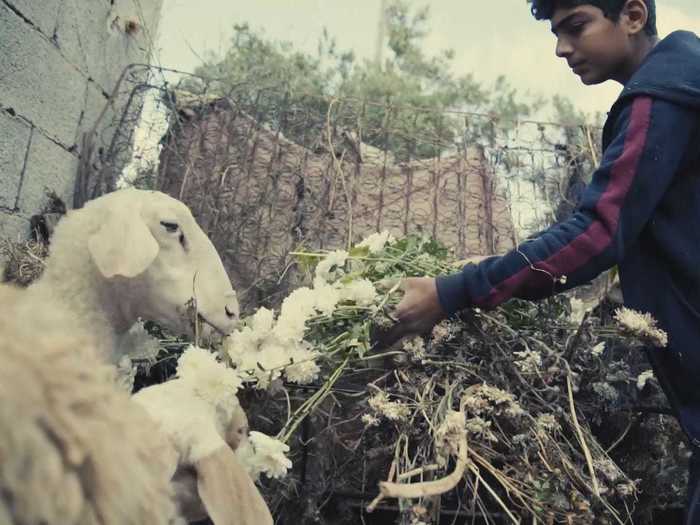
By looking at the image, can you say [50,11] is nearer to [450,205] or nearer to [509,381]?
[450,205]

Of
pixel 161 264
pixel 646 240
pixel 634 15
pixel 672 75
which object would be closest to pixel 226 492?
pixel 161 264

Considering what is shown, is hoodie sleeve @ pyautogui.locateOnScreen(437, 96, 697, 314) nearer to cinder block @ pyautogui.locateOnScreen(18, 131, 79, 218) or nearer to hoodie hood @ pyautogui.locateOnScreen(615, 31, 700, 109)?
hoodie hood @ pyautogui.locateOnScreen(615, 31, 700, 109)

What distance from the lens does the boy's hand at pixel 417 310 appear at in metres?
1.75

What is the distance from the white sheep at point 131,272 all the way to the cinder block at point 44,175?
121cm

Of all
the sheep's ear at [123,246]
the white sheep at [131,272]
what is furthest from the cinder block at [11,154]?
the sheep's ear at [123,246]

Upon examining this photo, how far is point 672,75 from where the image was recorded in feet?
5.27

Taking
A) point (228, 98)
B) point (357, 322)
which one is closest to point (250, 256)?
point (228, 98)

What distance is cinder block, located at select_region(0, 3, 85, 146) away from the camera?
2654 millimetres

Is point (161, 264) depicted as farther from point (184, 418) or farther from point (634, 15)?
point (634, 15)

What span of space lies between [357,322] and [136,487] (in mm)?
1369

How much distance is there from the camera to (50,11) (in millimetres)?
2957

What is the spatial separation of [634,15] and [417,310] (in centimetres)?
100

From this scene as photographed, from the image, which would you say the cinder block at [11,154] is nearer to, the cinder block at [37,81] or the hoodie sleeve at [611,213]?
the cinder block at [37,81]

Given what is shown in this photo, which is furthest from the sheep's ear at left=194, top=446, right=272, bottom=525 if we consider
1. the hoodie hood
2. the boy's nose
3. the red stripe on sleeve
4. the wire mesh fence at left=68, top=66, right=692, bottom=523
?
the wire mesh fence at left=68, top=66, right=692, bottom=523
